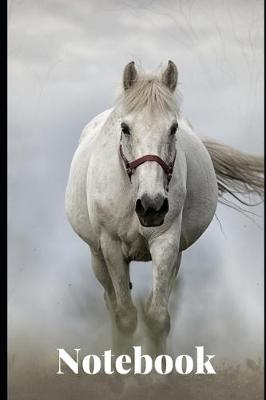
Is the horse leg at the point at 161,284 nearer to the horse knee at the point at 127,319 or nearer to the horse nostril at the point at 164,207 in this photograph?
the horse knee at the point at 127,319

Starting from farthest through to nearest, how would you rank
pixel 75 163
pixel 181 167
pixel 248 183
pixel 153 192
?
pixel 248 183 → pixel 75 163 → pixel 181 167 → pixel 153 192

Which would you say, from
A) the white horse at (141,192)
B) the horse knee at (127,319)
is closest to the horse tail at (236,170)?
the white horse at (141,192)

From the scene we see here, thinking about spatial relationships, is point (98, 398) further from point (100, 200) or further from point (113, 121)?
point (113, 121)

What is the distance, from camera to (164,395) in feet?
25.1

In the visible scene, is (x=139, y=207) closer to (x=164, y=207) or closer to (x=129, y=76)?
(x=164, y=207)

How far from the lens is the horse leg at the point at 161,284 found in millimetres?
7176

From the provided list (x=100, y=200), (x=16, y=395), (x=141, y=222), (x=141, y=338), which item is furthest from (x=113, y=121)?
(x=16, y=395)

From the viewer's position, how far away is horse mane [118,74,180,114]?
689 centimetres

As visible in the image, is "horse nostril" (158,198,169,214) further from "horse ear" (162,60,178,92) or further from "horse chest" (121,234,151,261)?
"horse ear" (162,60,178,92)

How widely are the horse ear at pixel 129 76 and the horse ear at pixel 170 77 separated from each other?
20cm

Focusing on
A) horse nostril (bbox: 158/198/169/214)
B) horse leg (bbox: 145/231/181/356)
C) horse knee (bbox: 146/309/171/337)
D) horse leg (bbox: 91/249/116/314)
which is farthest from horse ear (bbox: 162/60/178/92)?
horse leg (bbox: 91/249/116/314)

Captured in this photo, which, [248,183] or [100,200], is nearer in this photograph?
[100,200]

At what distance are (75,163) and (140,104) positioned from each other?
68.3 inches

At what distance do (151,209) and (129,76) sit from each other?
102cm
